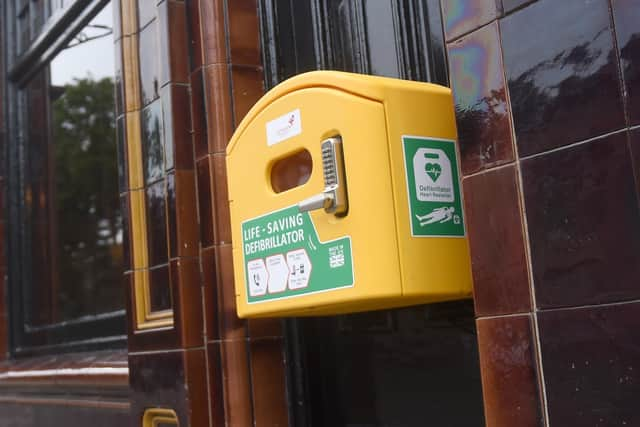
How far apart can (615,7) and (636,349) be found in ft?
2.18

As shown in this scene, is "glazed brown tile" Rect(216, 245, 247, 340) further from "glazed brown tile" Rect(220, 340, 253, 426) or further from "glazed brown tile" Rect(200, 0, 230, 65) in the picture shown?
"glazed brown tile" Rect(200, 0, 230, 65)

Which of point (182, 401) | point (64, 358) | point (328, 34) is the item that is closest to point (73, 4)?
point (64, 358)

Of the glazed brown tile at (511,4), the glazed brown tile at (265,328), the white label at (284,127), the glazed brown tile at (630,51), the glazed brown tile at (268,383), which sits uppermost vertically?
the glazed brown tile at (511,4)

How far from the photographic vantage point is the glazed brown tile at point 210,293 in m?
3.00

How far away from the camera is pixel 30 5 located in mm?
5473

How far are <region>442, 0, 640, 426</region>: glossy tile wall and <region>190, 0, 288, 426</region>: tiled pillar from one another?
1.17 metres

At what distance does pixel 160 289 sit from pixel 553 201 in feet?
6.35

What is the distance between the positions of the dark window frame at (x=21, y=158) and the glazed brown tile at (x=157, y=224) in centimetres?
153

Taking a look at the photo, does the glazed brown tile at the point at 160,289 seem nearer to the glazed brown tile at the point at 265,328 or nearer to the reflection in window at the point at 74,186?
the glazed brown tile at the point at 265,328

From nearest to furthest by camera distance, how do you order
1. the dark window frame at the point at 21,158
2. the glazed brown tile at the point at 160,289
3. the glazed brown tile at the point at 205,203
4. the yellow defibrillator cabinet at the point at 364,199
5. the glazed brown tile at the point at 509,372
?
1. the glazed brown tile at the point at 509,372
2. the yellow defibrillator cabinet at the point at 364,199
3. the glazed brown tile at the point at 205,203
4. the glazed brown tile at the point at 160,289
5. the dark window frame at the point at 21,158

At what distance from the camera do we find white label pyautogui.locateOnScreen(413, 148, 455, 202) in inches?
83.6

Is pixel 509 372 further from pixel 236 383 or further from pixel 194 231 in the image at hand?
pixel 194 231

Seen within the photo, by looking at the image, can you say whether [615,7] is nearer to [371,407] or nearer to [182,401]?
[371,407]

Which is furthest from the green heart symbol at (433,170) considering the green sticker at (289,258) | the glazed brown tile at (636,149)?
the glazed brown tile at (636,149)
